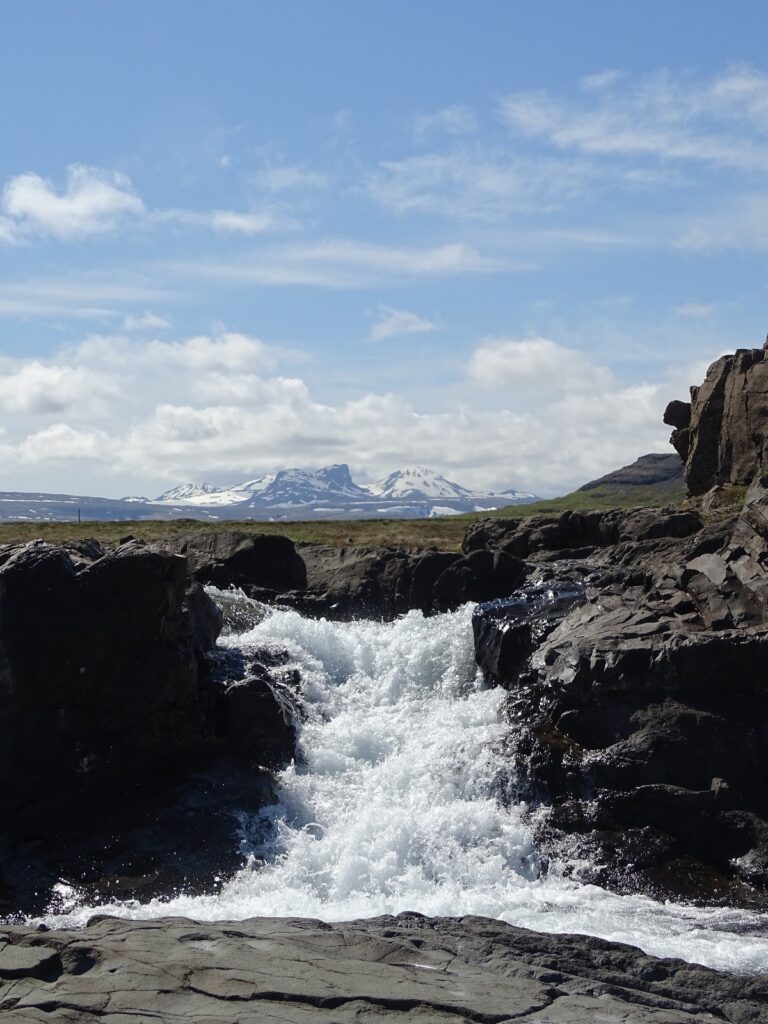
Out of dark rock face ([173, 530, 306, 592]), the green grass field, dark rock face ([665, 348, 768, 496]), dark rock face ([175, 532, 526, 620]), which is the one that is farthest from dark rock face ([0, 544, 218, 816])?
dark rock face ([665, 348, 768, 496])

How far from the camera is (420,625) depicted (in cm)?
4747

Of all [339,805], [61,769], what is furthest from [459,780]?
[61,769]

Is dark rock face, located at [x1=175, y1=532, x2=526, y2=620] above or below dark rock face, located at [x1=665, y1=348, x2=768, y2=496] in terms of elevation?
below

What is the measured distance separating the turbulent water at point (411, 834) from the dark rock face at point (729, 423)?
84.6 ft

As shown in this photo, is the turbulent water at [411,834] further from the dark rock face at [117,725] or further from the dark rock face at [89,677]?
the dark rock face at [89,677]

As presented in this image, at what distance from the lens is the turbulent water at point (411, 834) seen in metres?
27.2

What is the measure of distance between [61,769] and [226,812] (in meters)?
5.74

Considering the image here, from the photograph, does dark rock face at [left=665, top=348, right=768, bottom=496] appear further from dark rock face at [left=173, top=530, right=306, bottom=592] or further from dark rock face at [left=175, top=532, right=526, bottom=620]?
dark rock face at [left=173, top=530, right=306, bottom=592]

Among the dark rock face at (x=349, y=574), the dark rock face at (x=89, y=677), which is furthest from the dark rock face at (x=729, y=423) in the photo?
the dark rock face at (x=89, y=677)

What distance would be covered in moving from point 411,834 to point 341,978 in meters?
→ 15.1

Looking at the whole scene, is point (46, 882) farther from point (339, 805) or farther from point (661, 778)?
point (661, 778)

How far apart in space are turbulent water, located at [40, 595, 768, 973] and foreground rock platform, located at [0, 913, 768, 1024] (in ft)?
16.9

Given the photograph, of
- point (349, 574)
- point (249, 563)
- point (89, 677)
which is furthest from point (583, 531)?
point (89, 677)

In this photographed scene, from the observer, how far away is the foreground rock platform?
16.1 meters
